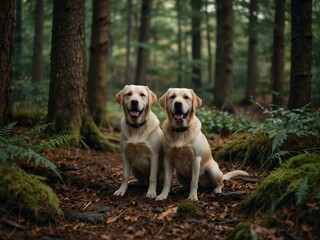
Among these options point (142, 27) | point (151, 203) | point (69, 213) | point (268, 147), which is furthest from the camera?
point (142, 27)

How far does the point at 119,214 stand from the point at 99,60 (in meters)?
7.06

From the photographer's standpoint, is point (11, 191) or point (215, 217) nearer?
point (11, 191)

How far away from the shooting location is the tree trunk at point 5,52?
5344mm

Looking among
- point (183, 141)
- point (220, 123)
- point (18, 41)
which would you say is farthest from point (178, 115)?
point (18, 41)

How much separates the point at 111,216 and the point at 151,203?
810 mm

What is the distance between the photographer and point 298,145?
6.31 metres

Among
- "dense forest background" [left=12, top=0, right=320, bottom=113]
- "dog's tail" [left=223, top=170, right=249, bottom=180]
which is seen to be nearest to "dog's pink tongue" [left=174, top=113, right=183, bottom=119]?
"dog's tail" [left=223, top=170, right=249, bottom=180]

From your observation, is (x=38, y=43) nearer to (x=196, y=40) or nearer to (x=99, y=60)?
(x=99, y=60)

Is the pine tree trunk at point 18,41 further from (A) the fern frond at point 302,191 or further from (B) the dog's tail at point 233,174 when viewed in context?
(A) the fern frond at point 302,191

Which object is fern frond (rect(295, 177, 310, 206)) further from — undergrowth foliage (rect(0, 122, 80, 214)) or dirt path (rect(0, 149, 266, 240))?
undergrowth foliage (rect(0, 122, 80, 214))

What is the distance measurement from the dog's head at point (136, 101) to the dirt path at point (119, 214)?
1.22 meters

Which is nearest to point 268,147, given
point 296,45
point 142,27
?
point 296,45

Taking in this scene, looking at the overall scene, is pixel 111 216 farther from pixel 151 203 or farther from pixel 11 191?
pixel 11 191

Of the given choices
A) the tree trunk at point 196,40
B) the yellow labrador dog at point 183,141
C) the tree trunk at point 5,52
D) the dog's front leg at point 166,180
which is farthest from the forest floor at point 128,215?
the tree trunk at point 196,40
